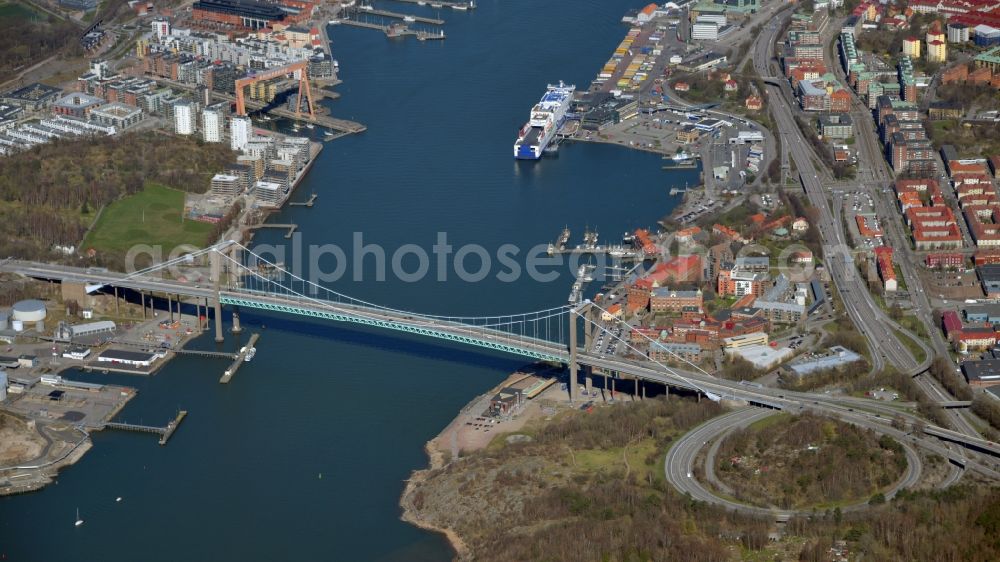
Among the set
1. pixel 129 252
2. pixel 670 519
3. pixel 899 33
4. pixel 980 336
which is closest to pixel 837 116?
pixel 899 33

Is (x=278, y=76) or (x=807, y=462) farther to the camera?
(x=278, y=76)

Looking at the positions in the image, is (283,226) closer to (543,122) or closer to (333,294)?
(333,294)

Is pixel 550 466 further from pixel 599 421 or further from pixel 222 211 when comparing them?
pixel 222 211

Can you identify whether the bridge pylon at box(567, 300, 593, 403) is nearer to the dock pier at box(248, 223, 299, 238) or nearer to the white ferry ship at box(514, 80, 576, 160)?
the dock pier at box(248, 223, 299, 238)

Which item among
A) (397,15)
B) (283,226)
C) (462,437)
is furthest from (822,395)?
(397,15)

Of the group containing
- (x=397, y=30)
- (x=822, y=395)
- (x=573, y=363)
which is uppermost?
(x=397, y=30)

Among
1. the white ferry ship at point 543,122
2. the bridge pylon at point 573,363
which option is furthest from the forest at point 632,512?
the white ferry ship at point 543,122

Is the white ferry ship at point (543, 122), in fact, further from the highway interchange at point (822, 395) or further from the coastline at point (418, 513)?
the coastline at point (418, 513)
